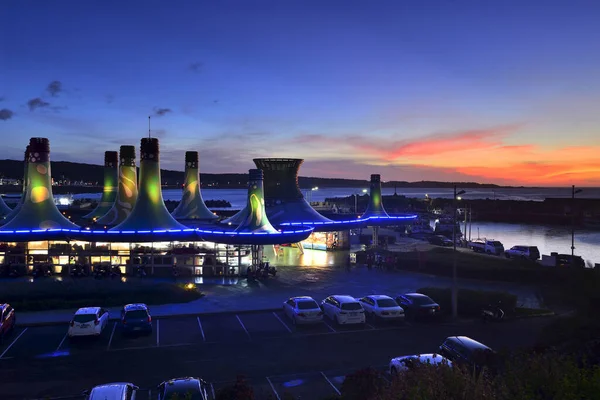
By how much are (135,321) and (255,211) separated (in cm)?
1614

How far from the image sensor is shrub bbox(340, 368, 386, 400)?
36.3ft

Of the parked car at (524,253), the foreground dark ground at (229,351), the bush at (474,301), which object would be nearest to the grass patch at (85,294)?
the foreground dark ground at (229,351)

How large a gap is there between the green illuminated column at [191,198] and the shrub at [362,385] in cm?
3808

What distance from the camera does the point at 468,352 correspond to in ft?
50.4

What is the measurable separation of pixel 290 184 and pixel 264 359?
30268mm

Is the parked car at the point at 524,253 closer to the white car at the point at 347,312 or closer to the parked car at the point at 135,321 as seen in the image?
→ the white car at the point at 347,312

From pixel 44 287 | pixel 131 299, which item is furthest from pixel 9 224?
pixel 131 299

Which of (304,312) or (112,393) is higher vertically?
(112,393)

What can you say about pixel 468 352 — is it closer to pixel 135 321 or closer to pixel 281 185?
pixel 135 321

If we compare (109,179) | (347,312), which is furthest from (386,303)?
(109,179)

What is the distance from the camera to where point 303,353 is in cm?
1769

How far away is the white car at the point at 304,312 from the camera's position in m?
21.1

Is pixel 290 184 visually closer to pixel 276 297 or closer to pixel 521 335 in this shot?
pixel 276 297

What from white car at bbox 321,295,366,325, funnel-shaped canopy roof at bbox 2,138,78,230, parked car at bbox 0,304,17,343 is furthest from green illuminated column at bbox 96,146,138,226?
white car at bbox 321,295,366,325
